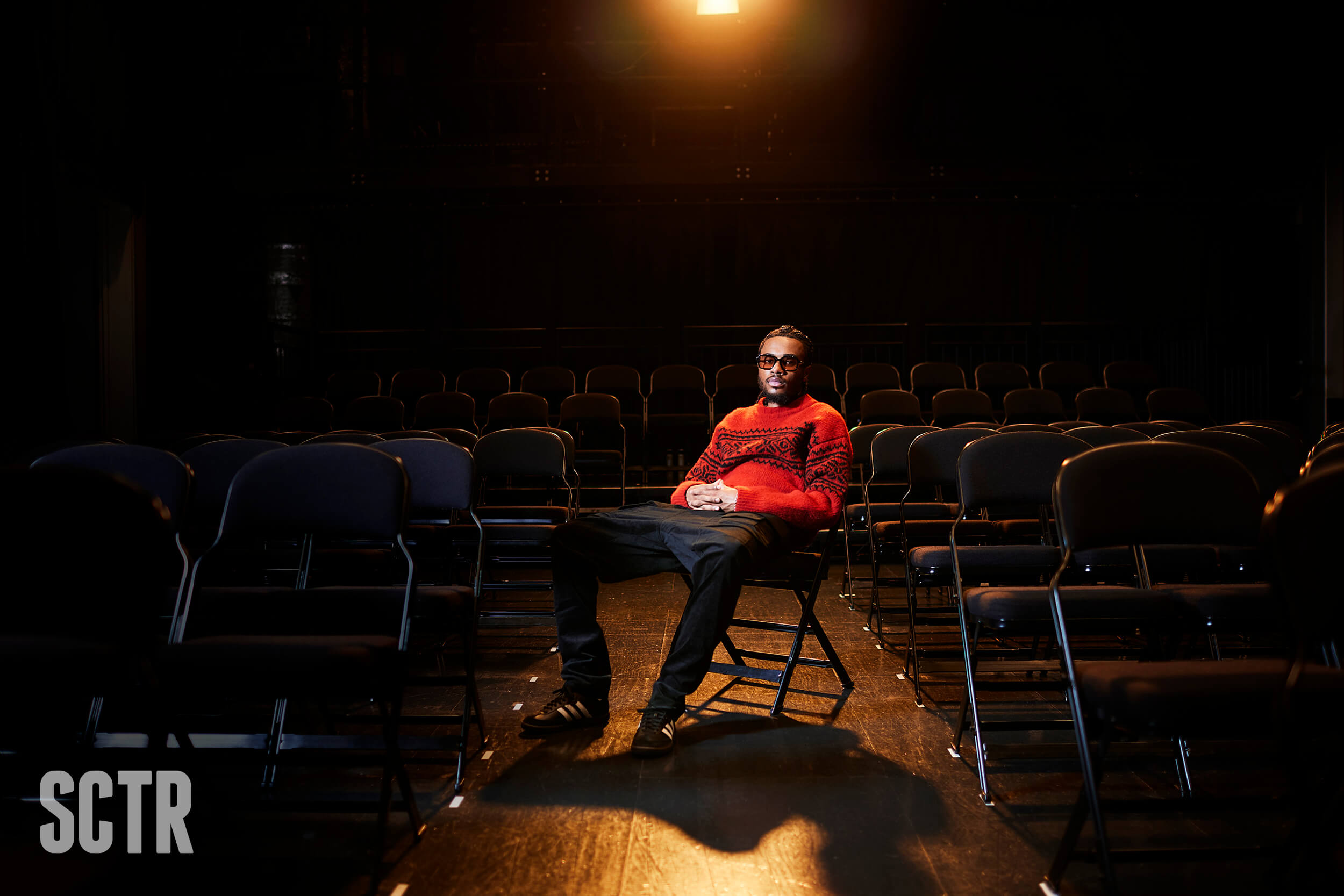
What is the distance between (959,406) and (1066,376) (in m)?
2.23

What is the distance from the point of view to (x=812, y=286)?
9.62 metres

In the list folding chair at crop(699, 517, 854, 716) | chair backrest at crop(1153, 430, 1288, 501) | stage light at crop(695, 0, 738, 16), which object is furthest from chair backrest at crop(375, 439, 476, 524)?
stage light at crop(695, 0, 738, 16)

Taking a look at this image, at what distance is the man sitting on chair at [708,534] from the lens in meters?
2.47

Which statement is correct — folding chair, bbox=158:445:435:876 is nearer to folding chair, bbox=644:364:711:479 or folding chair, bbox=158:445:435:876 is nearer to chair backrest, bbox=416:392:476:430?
chair backrest, bbox=416:392:476:430

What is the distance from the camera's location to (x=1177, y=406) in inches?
268

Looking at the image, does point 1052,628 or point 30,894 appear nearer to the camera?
point 30,894

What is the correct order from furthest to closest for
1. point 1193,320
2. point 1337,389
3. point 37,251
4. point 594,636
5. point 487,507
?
point 1193,320 → point 1337,389 → point 37,251 → point 487,507 → point 594,636

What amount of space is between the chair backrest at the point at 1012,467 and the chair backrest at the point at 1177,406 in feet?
15.3

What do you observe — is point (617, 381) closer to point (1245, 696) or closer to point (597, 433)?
point (597, 433)

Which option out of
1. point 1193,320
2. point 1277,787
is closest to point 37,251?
point 1277,787

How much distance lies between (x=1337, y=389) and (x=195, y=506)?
904 cm

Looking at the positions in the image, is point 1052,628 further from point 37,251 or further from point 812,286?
point 812,286

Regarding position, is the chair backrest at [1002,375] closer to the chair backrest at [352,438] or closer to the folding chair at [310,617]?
the chair backrest at [352,438]

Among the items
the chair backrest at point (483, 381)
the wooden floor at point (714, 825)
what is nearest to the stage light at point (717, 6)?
the chair backrest at point (483, 381)
